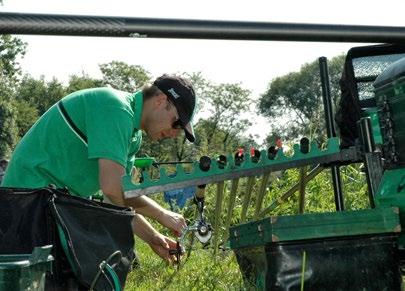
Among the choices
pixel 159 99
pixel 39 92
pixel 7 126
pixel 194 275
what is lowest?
pixel 194 275

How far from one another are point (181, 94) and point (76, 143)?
560 millimetres

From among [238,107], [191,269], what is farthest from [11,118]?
[191,269]

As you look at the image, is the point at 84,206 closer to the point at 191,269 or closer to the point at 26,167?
the point at 26,167

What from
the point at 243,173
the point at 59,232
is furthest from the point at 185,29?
the point at 243,173

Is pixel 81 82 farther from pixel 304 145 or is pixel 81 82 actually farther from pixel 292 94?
pixel 304 145

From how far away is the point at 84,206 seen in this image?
98.6 inches

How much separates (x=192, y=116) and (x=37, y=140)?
76 cm

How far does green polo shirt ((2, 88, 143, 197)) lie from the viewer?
3.22 meters

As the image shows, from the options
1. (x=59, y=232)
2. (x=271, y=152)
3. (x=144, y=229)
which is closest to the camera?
(x=59, y=232)

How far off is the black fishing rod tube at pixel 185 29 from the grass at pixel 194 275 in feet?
8.45

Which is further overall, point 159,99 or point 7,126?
point 7,126

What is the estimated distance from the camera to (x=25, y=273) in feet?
4.99

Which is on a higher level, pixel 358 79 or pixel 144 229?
pixel 358 79

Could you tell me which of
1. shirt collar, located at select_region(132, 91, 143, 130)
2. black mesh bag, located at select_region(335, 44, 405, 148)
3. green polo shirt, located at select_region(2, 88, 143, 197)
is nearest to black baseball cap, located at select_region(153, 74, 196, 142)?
shirt collar, located at select_region(132, 91, 143, 130)
